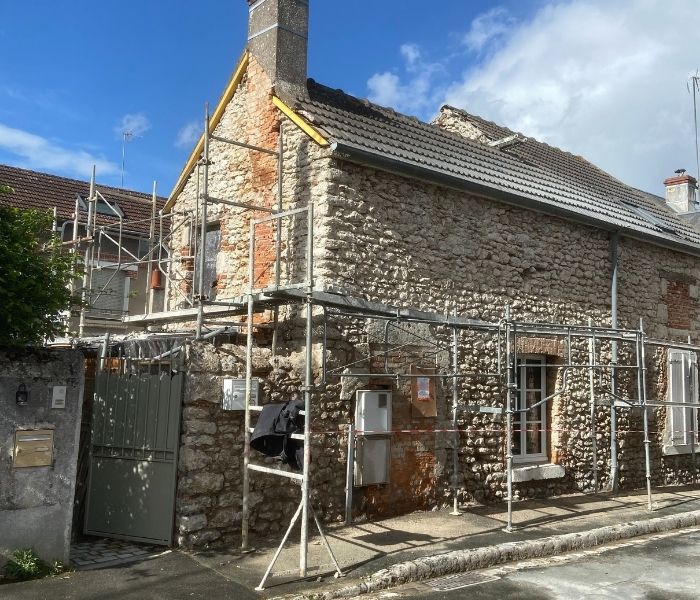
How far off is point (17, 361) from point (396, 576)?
374 cm

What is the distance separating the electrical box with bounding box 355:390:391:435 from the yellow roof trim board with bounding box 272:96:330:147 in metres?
3.00

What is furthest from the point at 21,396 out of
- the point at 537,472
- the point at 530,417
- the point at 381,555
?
the point at 530,417

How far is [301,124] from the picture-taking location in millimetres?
8703

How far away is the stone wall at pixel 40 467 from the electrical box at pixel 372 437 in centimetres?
320

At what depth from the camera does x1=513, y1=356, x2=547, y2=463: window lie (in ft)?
34.1

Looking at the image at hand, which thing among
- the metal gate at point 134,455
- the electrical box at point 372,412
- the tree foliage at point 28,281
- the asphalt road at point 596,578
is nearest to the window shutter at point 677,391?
the asphalt road at point 596,578

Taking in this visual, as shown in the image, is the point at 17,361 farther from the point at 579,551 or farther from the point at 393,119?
the point at 393,119

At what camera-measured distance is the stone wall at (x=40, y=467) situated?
5.88 meters

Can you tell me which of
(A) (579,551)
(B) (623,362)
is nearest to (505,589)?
(A) (579,551)

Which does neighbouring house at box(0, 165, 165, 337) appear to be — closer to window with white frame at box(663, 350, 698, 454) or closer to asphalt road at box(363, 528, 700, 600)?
window with white frame at box(663, 350, 698, 454)

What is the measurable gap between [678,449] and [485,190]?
6067mm

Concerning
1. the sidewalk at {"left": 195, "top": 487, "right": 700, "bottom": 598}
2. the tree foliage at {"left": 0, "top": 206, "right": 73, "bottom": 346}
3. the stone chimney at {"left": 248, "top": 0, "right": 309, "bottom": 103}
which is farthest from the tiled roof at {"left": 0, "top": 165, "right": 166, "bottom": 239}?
the sidewalk at {"left": 195, "top": 487, "right": 700, "bottom": 598}

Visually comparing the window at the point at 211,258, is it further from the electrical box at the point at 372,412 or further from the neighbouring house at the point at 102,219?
the neighbouring house at the point at 102,219

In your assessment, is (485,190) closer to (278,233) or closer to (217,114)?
(278,233)
